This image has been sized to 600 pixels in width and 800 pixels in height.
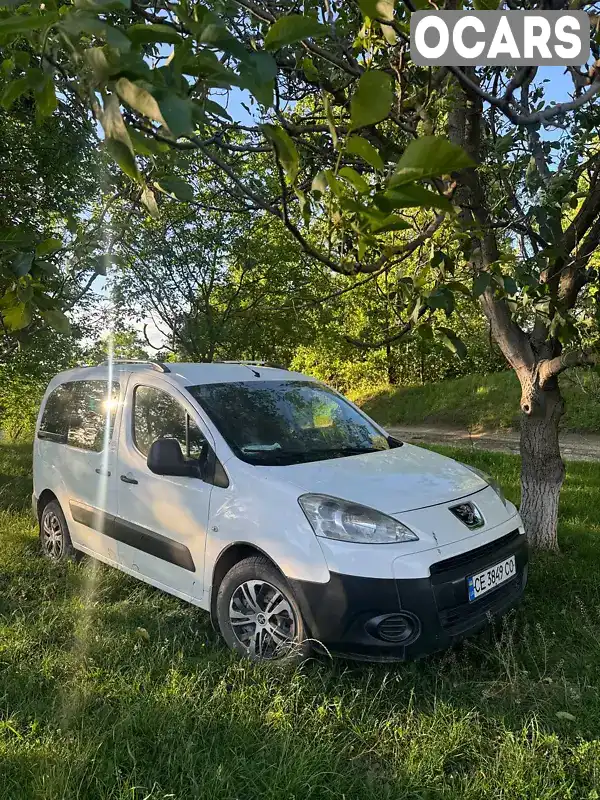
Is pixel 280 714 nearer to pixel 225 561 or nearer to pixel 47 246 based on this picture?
pixel 225 561

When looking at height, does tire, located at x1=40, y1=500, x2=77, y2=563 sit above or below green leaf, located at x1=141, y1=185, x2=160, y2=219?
below

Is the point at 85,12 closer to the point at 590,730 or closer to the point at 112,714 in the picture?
the point at 112,714

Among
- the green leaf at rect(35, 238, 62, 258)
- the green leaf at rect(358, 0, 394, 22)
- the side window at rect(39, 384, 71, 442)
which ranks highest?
the green leaf at rect(358, 0, 394, 22)

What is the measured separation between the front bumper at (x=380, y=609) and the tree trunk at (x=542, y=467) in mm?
2344

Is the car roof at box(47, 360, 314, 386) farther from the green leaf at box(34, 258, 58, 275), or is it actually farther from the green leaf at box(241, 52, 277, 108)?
the green leaf at box(241, 52, 277, 108)

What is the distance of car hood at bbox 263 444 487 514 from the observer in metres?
3.27

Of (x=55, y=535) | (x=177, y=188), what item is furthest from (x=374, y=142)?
(x=55, y=535)

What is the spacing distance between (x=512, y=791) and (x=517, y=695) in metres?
0.70

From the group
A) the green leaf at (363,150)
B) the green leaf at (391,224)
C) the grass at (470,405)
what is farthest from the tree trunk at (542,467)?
the grass at (470,405)

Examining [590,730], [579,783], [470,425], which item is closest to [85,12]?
[579,783]

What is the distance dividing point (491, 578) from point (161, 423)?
2.36 m

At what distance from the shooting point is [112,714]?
2.88 metres

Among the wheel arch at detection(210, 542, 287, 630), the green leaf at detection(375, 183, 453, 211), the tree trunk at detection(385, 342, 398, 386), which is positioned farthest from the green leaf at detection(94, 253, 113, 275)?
the tree trunk at detection(385, 342, 398, 386)

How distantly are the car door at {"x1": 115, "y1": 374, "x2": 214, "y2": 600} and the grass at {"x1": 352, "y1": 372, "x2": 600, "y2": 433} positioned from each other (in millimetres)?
11760
